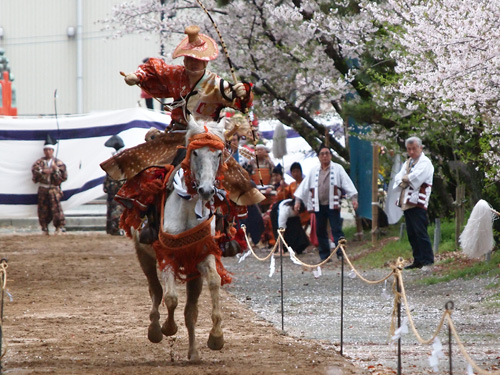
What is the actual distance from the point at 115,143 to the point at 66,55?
17.9m

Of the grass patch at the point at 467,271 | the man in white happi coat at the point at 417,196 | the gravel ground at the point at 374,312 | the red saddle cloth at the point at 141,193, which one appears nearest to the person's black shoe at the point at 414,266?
the man in white happi coat at the point at 417,196

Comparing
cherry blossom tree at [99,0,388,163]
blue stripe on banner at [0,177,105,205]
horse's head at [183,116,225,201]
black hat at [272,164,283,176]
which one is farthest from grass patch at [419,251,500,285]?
blue stripe on banner at [0,177,105,205]

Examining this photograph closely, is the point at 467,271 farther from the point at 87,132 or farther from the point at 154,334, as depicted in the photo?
the point at 87,132

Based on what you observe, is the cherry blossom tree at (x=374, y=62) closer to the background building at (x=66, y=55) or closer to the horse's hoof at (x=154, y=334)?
the horse's hoof at (x=154, y=334)

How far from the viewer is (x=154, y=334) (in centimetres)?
889

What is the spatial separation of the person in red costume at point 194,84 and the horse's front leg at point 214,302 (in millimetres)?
1370

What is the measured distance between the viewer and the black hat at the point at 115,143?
76.0ft

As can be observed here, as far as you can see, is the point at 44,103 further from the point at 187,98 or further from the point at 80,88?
the point at 187,98

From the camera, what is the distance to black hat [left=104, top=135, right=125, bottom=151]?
23.2m

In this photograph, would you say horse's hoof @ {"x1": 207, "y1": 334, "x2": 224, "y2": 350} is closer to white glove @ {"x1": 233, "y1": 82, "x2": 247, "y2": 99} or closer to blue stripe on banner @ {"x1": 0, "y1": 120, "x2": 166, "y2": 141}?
white glove @ {"x1": 233, "y1": 82, "x2": 247, "y2": 99}

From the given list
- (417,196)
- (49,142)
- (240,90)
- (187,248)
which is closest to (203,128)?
(240,90)

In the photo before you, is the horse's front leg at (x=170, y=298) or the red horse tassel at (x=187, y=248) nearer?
the horse's front leg at (x=170, y=298)

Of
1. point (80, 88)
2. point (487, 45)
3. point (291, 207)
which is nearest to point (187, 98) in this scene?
point (487, 45)

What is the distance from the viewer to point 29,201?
Answer: 2395 centimetres
